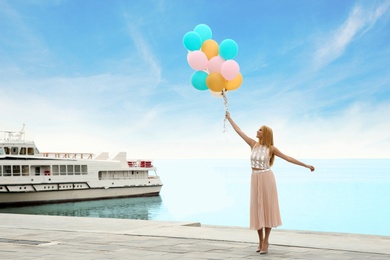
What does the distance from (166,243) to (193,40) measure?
3.46m

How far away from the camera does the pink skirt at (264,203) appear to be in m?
8.06

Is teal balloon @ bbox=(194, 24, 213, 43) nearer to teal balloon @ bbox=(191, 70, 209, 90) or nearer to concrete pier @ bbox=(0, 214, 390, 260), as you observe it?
teal balloon @ bbox=(191, 70, 209, 90)

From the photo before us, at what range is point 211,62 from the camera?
9.47 meters

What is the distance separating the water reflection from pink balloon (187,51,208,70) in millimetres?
39838

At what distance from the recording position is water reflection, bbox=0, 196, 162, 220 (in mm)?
48000

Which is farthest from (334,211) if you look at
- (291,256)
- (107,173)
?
(291,256)

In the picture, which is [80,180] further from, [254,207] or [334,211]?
[254,207]

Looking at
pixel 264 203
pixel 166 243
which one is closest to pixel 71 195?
pixel 166 243

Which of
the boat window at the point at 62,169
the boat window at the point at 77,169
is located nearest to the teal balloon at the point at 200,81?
the boat window at the point at 62,169

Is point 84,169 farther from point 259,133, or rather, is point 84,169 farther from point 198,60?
point 259,133

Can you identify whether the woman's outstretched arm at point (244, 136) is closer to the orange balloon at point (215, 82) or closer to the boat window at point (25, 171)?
the orange balloon at point (215, 82)

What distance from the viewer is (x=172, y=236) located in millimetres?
10344

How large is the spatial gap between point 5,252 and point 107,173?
46.6 m

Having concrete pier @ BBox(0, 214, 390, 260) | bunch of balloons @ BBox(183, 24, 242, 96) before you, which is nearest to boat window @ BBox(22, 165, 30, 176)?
concrete pier @ BBox(0, 214, 390, 260)
